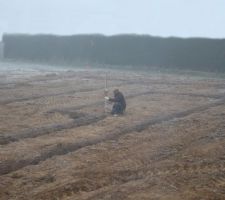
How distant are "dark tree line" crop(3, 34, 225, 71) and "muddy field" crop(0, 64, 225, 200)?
11.8 meters

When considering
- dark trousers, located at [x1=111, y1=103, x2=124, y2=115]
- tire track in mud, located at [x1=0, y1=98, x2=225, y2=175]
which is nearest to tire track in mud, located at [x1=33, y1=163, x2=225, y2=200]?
tire track in mud, located at [x1=0, y1=98, x2=225, y2=175]

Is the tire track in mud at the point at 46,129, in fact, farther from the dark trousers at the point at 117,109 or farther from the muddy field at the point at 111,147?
the dark trousers at the point at 117,109

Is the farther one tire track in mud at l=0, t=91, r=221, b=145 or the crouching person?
the crouching person

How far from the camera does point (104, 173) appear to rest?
906cm

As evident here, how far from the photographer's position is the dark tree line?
3147 cm

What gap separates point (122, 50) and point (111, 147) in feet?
82.2

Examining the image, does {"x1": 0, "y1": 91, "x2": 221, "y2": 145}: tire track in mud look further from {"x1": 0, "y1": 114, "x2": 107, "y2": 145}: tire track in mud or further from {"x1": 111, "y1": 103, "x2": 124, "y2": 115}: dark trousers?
{"x1": 111, "y1": 103, "x2": 124, "y2": 115}: dark trousers

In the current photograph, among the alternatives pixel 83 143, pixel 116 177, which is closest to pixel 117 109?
pixel 83 143

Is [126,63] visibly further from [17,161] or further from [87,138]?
[17,161]

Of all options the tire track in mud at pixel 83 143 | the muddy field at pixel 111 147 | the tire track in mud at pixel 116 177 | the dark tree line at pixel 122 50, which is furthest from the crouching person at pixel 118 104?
the dark tree line at pixel 122 50

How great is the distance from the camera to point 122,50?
1406 inches

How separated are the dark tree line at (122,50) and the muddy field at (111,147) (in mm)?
11811

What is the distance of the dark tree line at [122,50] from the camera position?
31469mm

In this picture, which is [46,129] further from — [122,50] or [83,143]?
[122,50]
